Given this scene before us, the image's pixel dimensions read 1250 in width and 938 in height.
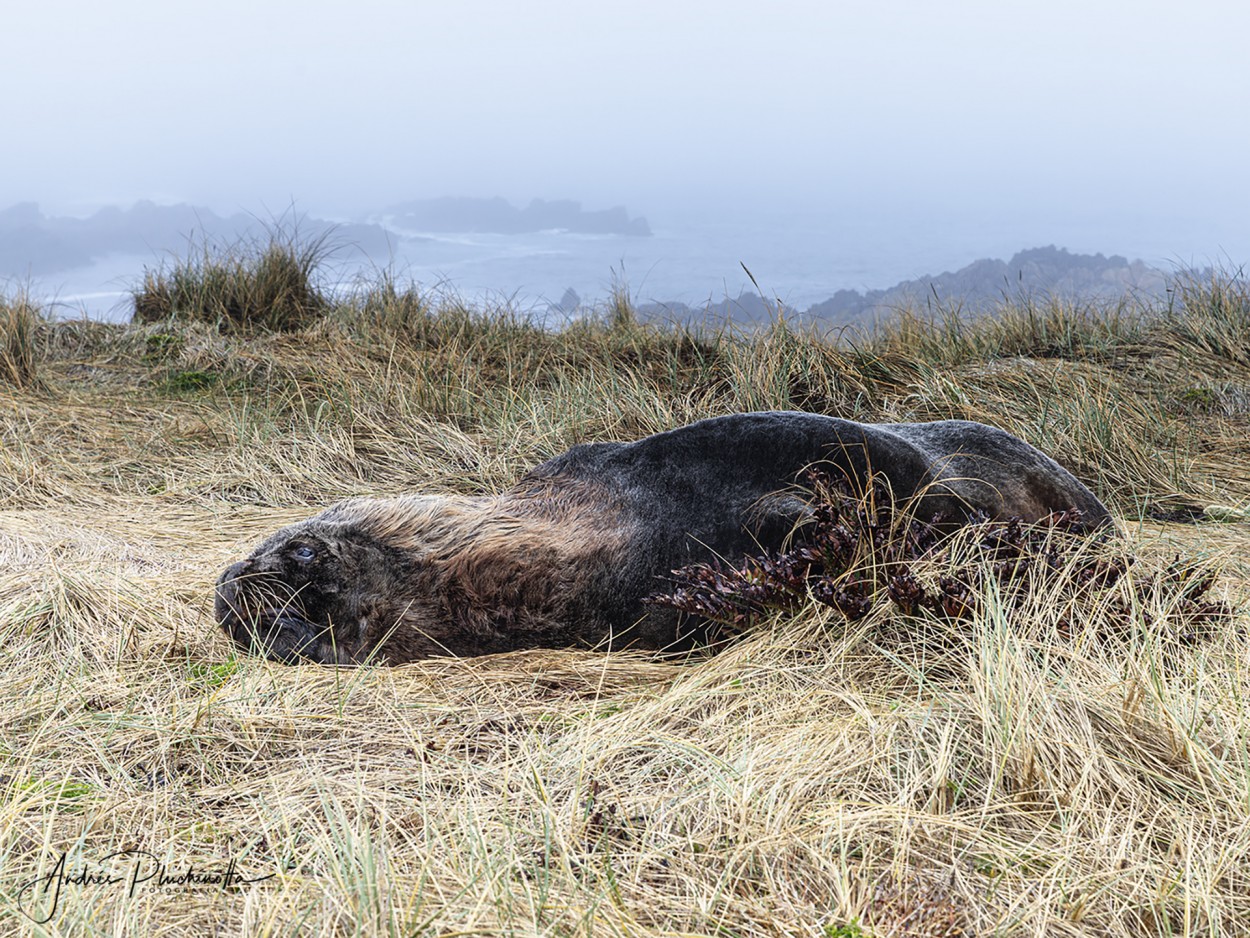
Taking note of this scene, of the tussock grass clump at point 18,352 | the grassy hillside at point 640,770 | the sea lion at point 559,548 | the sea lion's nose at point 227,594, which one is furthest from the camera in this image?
the tussock grass clump at point 18,352

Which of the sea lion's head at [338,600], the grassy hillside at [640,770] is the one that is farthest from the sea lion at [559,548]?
the grassy hillside at [640,770]

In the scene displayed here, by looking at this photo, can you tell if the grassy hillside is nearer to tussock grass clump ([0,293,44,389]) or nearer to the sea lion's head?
the sea lion's head

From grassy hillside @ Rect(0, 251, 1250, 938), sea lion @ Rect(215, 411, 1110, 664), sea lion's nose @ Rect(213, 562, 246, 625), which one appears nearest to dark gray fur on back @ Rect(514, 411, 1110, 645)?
sea lion @ Rect(215, 411, 1110, 664)

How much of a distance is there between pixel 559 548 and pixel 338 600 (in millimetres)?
694

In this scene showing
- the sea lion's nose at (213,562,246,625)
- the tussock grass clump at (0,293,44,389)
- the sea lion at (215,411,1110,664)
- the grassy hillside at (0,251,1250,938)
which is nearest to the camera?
the grassy hillside at (0,251,1250,938)

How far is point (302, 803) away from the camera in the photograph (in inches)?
82.4

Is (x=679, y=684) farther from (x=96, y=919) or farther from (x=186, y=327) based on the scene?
(x=186, y=327)

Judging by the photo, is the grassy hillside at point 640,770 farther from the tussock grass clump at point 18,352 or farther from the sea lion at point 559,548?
the tussock grass clump at point 18,352

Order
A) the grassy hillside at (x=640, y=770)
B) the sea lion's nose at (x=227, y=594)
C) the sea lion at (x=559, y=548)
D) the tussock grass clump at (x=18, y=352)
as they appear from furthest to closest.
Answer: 1. the tussock grass clump at (x=18, y=352)
2. the sea lion's nose at (x=227, y=594)
3. the sea lion at (x=559, y=548)
4. the grassy hillside at (x=640, y=770)

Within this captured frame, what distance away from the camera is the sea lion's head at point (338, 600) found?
3021 millimetres

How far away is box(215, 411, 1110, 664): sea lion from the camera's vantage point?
300cm

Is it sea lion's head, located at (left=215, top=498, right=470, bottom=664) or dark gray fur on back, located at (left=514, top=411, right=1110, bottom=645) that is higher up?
dark gray fur on back, located at (left=514, top=411, right=1110, bottom=645)

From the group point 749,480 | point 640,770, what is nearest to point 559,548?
point 749,480

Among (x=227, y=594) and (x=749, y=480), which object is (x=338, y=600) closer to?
(x=227, y=594)
